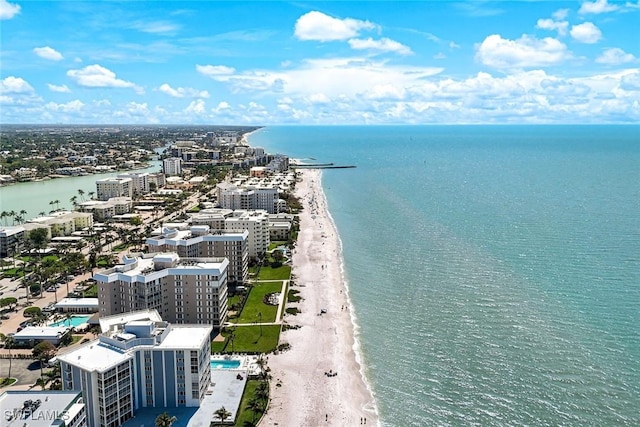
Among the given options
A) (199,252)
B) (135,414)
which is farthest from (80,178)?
(135,414)

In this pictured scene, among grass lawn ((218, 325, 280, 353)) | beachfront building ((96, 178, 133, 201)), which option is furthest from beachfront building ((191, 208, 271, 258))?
beachfront building ((96, 178, 133, 201))

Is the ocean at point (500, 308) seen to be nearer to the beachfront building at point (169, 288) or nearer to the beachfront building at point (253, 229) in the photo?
the beachfront building at point (253, 229)

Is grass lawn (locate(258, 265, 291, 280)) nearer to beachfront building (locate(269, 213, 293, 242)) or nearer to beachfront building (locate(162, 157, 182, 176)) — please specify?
beachfront building (locate(269, 213, 293, 242))

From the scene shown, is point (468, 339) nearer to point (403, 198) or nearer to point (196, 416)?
point (196, 416)

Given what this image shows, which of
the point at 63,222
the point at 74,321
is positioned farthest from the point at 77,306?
the point at 63,222

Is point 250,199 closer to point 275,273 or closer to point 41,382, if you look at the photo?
point 275,273

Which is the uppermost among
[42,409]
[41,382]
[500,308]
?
[42,409]

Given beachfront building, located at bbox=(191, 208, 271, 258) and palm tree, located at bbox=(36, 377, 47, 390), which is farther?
beachfront building, located at bbox=(191, 208, 271, 258)
